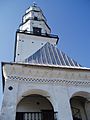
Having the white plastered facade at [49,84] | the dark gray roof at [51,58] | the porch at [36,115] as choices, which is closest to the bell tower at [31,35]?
the dark gray roof at [51,58]

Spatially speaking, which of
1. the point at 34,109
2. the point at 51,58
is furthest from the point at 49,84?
the point at 51,58

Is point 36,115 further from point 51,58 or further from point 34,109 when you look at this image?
point 51,58

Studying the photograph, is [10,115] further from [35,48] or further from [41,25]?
[41,25]

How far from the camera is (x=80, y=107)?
12.9m

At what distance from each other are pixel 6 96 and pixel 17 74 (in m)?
1.59

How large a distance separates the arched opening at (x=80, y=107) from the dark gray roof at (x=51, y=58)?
271cm

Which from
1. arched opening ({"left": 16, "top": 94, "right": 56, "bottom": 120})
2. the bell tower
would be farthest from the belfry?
the bell tower

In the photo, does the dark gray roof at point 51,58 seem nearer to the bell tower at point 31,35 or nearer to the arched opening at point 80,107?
the arched opening at point 80,107

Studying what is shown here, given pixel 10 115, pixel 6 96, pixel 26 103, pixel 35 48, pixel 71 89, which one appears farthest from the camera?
pixel 35 48

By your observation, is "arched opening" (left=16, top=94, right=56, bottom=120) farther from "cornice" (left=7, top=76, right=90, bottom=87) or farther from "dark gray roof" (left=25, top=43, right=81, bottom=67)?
"dark gray roof" (left=25, top=43, right=81, bottom=67)

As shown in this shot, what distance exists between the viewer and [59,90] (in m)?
11.2

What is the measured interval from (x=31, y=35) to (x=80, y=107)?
10.9 meters

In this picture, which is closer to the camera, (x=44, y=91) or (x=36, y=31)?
(x=44, y=91)

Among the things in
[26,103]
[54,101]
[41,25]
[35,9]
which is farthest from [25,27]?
[54,101]
